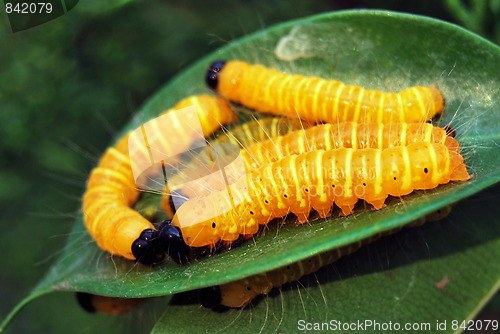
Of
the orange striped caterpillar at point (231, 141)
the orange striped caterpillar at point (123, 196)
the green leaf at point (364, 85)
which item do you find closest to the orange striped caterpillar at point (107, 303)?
the green leaf at point (364, 85)

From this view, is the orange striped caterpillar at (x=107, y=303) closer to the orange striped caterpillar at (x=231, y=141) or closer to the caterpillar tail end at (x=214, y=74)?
the orange striped caterpillar at (x=231, y=141)

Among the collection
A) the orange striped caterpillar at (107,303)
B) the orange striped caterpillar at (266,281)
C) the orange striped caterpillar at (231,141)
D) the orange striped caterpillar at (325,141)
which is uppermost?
the orange striped caterpillar at (325,141)

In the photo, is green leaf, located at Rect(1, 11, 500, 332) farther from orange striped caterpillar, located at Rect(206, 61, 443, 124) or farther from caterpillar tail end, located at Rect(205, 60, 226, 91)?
caterpillar tail end, located at Rect(205, 60, 226, 91)

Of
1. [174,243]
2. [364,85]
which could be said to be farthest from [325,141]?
[174,243]

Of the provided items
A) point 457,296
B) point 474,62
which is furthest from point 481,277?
point 474,62

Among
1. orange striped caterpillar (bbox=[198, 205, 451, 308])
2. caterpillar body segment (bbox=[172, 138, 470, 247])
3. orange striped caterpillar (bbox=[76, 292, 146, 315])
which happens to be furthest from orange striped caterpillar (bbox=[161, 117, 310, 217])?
orange striped caterpillar (bbox=[76, 292, 146, 315])

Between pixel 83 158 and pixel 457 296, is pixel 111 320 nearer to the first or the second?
pixel 83 158

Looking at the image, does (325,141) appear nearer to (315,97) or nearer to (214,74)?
(315,97)
